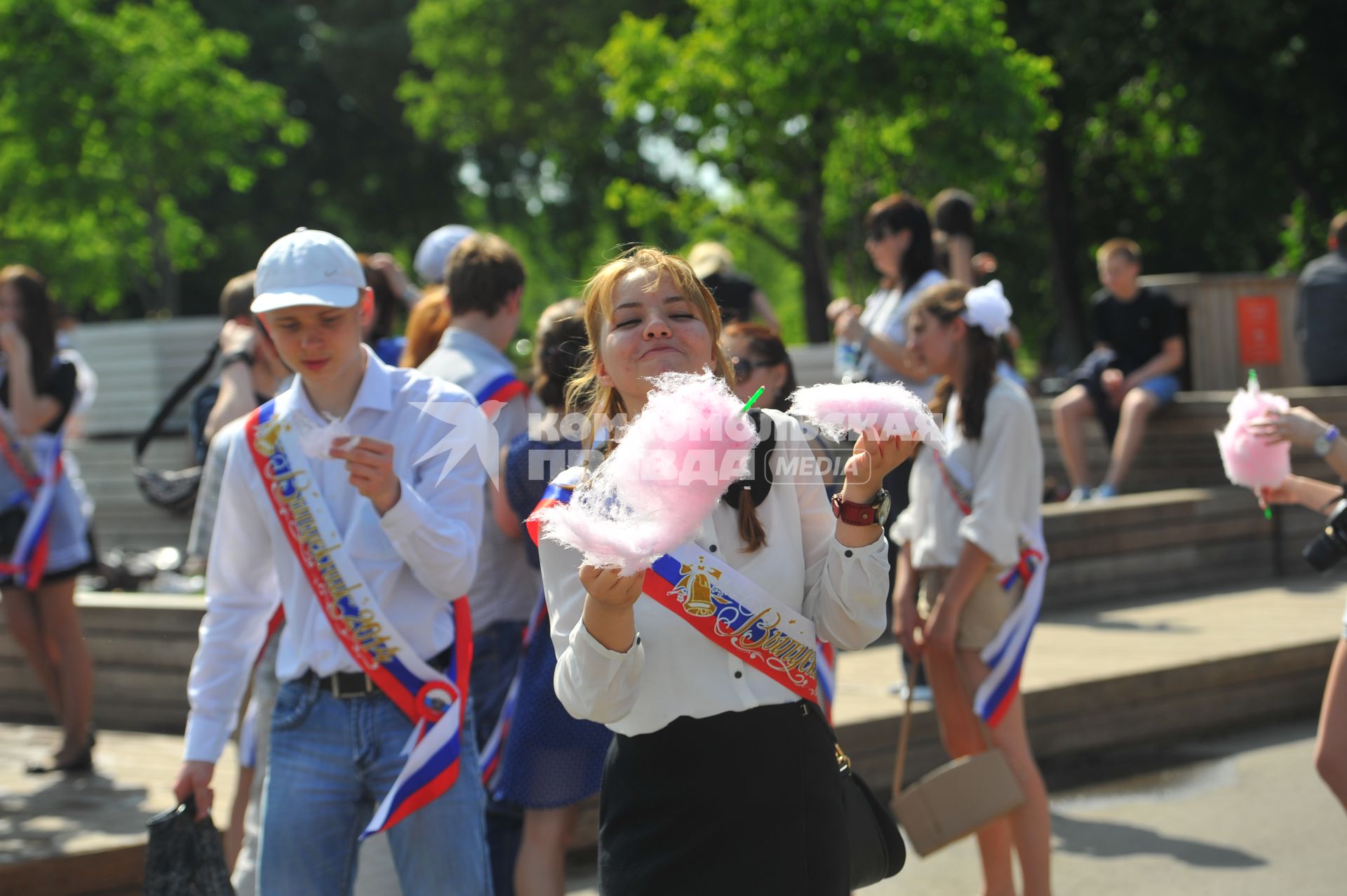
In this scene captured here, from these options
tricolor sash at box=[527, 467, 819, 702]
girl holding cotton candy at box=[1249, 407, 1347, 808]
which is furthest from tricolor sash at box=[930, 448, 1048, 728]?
tricolor sash at box=[527, 467, 819, 702]

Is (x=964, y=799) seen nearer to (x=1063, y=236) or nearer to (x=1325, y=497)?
(x=1325, y=497)

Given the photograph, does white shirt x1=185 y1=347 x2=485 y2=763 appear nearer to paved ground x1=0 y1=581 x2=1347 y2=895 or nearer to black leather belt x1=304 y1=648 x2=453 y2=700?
black leather belt x1=304 y1=648 x2=453 y2=700

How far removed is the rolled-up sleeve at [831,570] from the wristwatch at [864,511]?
5 centimetres

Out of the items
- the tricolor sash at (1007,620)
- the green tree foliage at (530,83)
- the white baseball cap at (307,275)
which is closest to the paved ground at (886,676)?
the tricolor sash at (1007,620)

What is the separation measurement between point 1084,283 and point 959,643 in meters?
29.3

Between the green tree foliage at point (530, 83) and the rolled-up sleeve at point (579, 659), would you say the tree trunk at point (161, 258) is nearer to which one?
the green tree foliage at point (530, 83)

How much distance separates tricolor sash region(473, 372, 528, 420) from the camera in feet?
15.5

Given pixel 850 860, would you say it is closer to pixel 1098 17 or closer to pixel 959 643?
pixel 959 643

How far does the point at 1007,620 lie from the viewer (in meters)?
5.20

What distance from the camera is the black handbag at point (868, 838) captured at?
3.12m

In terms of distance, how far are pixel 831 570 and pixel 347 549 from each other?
1.32 m

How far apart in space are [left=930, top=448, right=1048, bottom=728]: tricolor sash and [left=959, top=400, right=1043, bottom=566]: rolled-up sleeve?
0.45 feet

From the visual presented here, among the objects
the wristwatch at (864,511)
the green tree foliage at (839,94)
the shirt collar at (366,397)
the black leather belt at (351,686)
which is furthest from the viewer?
the green tree foliage at (839,94)

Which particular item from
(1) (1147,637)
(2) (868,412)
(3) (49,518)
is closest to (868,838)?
(2) (868,412)
